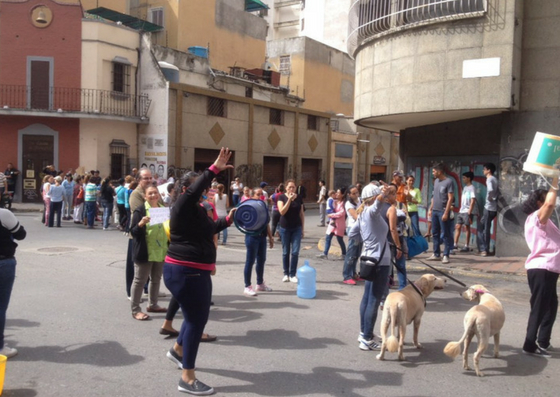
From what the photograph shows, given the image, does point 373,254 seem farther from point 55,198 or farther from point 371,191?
point 55,198

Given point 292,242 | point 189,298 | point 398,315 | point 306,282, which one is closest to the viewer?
point 189,298

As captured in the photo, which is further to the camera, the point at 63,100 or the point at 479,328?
the point at 63,100

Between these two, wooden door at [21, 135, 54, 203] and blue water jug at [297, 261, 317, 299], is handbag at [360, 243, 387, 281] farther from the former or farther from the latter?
wooden door at [21, 135, 54, 203]

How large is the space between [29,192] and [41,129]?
2.93m

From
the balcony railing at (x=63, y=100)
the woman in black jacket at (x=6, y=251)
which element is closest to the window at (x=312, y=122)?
the balcony railing at (x=63, y=100)

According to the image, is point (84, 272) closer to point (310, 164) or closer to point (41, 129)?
point (41, 129)

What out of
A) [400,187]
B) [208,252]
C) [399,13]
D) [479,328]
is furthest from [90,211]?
[479,328]

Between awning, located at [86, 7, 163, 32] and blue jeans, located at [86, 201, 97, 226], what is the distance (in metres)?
14.8

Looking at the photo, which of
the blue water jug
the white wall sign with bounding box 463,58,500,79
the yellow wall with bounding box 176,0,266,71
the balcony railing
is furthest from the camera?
the yellow wall with bounding box 176,0,266,71

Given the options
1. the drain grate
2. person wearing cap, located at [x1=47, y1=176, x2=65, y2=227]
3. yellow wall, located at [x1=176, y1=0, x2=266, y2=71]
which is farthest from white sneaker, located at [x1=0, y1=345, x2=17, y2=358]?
yellow wall, located at [x1=176, y1=0, x2=266, y2=71]

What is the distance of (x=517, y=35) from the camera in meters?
10.7

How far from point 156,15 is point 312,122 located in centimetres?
1138

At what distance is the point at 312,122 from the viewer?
34031 mm

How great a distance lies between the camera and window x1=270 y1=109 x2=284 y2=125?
30969 millimetres
